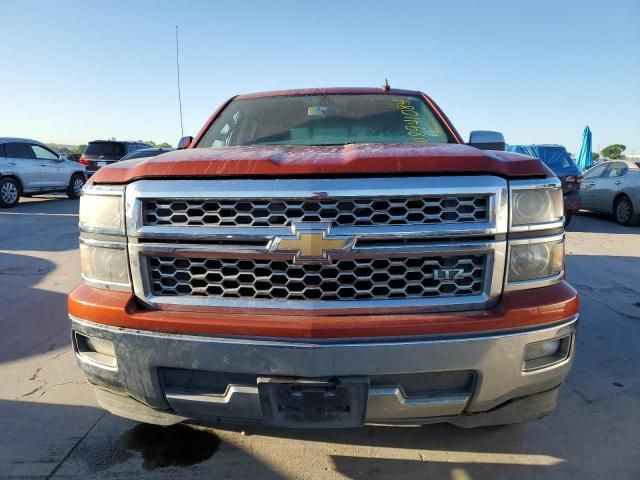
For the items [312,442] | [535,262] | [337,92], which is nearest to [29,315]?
[312,442]

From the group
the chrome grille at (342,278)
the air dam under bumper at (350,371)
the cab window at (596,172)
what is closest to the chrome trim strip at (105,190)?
the chrome grille at (342,278)

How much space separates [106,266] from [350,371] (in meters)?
1.11

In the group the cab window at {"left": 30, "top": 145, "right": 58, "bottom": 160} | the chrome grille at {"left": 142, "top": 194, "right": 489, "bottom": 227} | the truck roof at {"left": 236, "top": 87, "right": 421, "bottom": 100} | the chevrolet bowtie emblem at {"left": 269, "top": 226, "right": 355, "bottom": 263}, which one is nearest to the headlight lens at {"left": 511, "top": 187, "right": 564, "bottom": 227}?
the chrome grille at {"left": 142, "top": 194, "right": 489, "bottom": 227}

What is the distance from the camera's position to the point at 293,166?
178 cm

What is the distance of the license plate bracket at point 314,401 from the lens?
1696 mm

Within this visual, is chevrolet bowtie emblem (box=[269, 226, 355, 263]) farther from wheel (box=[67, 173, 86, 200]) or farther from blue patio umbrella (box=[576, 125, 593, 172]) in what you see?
blue patio umbrella (box=[576, 125, 593, 172])

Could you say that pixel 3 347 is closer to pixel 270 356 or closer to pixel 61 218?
pixel 270 356

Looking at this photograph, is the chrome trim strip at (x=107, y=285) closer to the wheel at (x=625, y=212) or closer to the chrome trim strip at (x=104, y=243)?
the chrome trim strip at (x=104, y=243)

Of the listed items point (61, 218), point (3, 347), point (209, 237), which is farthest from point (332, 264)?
point (61, 218)

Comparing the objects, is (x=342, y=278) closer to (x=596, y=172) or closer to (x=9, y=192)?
(x=596, y=172)

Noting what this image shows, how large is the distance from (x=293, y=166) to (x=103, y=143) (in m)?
16.5

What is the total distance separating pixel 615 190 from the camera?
10.5 m

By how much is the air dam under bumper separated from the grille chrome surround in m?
0.16

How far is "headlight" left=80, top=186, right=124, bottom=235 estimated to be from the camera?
73.6 inches
